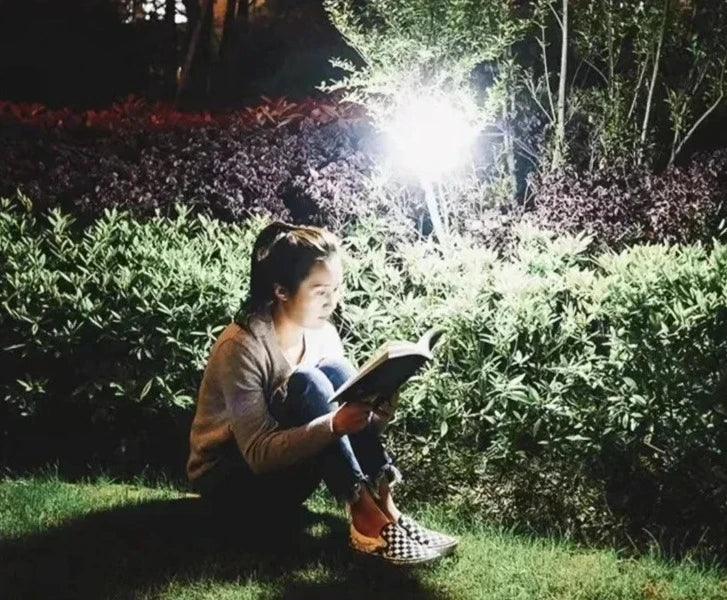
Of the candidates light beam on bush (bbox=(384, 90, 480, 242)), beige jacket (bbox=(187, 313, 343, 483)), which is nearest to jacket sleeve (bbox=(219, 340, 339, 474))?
beige jacket (bbox=(187, 313, 343, 483))

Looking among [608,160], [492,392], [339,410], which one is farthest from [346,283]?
[608,160]

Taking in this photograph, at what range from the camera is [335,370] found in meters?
3.84

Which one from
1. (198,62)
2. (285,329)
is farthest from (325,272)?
(198,62)

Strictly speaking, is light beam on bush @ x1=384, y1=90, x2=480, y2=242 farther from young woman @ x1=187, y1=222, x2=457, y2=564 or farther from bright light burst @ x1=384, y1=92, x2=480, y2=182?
young woman @ x1=187, y1=222, x2=457, y2=564

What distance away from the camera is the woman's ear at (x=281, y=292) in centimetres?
372

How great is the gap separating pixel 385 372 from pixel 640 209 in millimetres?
5179

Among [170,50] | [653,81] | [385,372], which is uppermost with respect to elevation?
[170,50]

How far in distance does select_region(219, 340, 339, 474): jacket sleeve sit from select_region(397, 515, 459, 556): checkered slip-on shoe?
1.58 feet

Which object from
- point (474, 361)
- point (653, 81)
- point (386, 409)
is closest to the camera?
point (386, 409)

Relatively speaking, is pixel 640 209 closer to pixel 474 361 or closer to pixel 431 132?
pixel 431 132

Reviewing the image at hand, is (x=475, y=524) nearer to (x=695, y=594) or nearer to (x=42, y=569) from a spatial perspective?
(x=695, y=594)

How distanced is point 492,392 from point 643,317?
0.73 metres

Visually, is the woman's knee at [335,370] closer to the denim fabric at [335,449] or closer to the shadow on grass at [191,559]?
the denim fabric at [335,449]

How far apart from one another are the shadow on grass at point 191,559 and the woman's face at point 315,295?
0.85m
